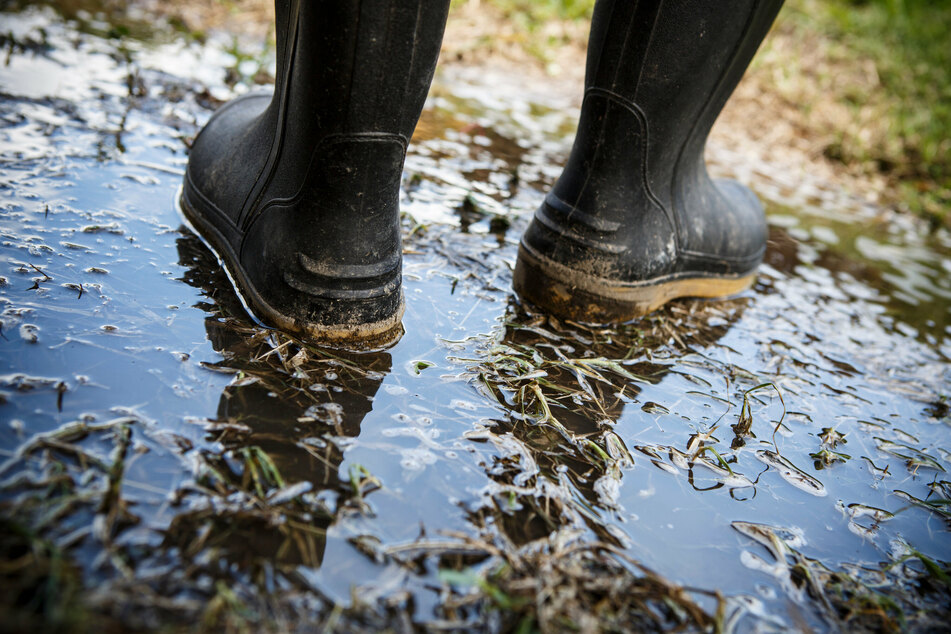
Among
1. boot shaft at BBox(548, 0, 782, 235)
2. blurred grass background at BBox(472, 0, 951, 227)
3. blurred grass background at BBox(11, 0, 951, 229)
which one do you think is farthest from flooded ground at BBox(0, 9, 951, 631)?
blurred grass background at BBox(472, 0, 951, 227)

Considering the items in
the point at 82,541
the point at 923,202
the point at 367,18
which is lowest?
the point at 82,541

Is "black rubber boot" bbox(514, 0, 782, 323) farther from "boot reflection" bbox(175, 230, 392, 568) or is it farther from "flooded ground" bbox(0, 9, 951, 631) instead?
"boot reflection" bbox(175, 230, 392, 568)

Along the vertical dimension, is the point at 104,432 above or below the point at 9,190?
below

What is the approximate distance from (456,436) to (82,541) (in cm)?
52

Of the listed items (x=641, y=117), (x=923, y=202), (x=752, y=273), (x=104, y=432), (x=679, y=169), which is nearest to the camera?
(x=104, y=432)

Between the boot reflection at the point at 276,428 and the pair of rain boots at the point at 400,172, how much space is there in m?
0.06

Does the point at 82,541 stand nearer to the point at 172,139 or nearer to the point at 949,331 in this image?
the point at 172,139

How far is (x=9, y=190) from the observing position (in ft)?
4.58

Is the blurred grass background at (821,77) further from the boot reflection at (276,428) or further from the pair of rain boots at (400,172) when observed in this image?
the boot reflection at (276,428)

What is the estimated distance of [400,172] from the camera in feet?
3.83

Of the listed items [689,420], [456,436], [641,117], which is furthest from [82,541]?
[641,117]

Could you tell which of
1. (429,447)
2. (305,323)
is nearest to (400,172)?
(305,323)

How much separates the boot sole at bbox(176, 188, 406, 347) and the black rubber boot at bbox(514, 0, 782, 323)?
40 centimetres

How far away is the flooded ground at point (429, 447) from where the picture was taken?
0.76 m
